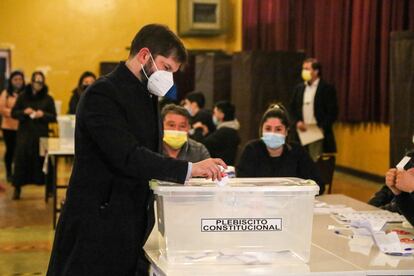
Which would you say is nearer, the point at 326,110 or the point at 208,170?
the point at 208,170

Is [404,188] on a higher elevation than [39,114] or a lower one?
lower

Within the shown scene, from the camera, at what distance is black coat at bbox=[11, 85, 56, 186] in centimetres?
819

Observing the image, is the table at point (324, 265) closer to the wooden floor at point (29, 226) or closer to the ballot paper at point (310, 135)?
the wooden floor at point (29, 226)

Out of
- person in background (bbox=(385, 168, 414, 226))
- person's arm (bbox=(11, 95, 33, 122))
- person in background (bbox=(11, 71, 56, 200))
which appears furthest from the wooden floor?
person in background (bbox=(385, 168, 414, 226))

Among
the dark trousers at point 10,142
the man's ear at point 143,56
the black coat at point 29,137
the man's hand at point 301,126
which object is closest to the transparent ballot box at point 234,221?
the man's ear at point 143,56

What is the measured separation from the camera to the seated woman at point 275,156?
479cm

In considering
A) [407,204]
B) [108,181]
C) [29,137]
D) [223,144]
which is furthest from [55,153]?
[108,181]

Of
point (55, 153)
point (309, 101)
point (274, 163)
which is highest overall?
point (309, 101)

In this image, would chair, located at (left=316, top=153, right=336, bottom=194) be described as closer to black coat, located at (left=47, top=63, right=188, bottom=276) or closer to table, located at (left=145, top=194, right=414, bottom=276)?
table, located at (left=145, top=194, right=414, bottom=276)

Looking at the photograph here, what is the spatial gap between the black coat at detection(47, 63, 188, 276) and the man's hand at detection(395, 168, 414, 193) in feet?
3.86

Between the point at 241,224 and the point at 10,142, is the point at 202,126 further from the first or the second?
the point at 241,224

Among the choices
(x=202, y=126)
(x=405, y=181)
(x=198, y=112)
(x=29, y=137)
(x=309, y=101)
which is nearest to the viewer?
(x=405, y=181)

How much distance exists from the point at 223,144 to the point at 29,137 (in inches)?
101

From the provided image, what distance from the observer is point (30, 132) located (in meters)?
8.27
